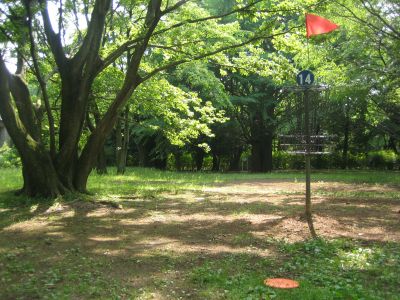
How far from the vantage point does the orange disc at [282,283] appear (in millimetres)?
4906

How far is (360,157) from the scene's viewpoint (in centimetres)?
3588

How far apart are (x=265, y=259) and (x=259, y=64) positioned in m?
7.58

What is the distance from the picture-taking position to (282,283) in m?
5.02

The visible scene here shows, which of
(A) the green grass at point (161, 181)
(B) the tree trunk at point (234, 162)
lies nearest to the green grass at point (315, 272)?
(A) the green grass at point (161, 181)

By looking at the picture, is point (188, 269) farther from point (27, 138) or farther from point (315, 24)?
point (27, 138)

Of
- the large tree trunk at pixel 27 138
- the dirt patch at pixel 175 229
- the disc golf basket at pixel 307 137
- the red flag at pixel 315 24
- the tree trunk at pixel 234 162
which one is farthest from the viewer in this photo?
the tree trunk at pixel 234 162

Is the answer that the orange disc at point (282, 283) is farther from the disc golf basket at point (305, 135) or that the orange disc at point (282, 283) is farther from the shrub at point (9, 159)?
the shrub at point (9, 159)

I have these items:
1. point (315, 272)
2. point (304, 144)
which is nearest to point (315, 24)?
point (304, 144)

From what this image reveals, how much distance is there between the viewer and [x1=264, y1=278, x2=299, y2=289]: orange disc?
16.1 ft

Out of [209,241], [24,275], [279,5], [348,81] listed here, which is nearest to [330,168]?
[348,81]

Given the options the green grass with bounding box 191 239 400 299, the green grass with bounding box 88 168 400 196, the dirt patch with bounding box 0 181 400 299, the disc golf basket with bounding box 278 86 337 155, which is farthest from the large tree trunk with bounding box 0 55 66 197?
the green grass with bounding box 191 239 400 299

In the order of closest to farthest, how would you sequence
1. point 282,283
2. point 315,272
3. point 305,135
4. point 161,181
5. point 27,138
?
1. point 282,283
2. point 315,272
3. point 305,135
4. point 27,138
5. point 161,181

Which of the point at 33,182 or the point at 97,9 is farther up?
the point at 97,9

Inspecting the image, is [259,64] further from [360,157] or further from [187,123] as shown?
[360,157]
